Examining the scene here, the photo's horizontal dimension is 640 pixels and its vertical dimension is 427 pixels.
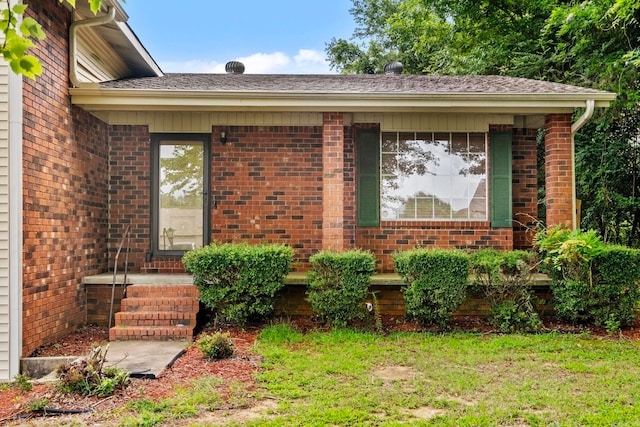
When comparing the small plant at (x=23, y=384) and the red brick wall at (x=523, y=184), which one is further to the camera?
the red brick wall at (x=523, y=184)

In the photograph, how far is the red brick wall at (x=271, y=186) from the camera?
24.8ft

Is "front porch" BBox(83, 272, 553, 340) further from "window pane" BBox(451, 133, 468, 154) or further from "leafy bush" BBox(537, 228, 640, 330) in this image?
"window pane" BBox(451, 133, 468, 154)

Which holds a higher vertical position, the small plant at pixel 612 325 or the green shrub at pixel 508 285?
the green shrub at pixel 508 285

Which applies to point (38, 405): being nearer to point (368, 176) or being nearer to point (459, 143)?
point (368, 176)

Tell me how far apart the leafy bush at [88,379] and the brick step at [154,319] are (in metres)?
1.94

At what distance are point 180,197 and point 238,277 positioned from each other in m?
2.19

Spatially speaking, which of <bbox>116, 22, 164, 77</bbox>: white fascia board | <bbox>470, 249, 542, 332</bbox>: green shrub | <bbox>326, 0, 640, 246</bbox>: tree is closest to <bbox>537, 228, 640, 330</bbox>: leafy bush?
<bbox>470, 249, 542, 332</bbox>: green shrub

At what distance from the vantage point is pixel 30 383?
14.2 feet

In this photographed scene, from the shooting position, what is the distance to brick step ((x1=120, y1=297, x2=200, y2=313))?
609 cm

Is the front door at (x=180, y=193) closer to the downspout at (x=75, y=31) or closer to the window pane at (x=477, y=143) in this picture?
the downspout at (x=75, y=31)

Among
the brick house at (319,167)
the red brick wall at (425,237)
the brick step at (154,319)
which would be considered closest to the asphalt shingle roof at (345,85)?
the brick house at (319,167)

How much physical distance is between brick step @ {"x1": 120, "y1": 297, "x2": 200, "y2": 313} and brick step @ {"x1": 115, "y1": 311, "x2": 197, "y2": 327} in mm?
106

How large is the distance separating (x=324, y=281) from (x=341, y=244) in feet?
2.45

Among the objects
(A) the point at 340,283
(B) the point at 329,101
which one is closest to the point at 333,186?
(B) the point at 329,101
